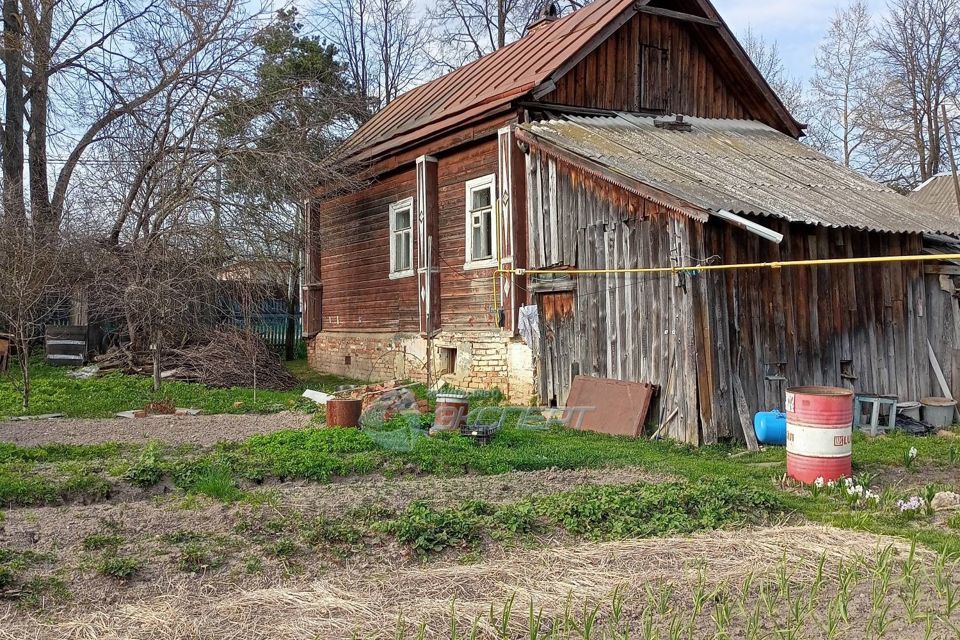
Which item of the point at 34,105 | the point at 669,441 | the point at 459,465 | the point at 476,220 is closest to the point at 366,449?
the point at 459,465

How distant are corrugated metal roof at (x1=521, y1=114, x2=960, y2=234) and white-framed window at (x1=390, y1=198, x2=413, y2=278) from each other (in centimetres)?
429

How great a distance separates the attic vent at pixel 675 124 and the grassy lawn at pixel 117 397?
24.3 ft

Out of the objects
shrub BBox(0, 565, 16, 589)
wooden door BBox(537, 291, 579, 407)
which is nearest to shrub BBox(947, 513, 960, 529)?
wooden door BBox(537, 291, 579, 407)

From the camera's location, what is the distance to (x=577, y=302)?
1188 centimetres

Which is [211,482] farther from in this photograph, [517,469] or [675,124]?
[675,124]

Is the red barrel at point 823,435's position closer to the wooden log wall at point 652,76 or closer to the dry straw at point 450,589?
the dry straw at point 450,589

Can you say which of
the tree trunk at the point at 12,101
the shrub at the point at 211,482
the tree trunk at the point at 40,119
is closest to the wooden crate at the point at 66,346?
the tree trunk at the point at 40,119

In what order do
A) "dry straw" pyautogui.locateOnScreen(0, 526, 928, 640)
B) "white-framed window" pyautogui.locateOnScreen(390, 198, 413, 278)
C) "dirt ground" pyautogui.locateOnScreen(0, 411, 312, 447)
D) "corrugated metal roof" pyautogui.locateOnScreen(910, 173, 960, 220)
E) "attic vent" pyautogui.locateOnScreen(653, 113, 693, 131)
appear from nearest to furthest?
"dry straw" pyautogui.locateOnScreen(0, 526, 928, 640)
"dirt ground" pyautogui.locateOnScreen(0, 411, 312, 447)
"attic vent" pyautogui.locateOnScreen(653, 113, 693, 131)
"white-framed window" pyautogui.locateOnScreen(390, 198, 413, 278)
"corrugated metal roof" pyautogui.locateOnScreen(910, 173, 960, 220)

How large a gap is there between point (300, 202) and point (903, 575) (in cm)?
1601

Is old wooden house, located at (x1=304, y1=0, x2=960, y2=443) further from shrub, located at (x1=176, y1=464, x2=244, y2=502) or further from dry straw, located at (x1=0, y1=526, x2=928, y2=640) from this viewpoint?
shrub, located at (x1=176, y1=464, x2=244, y2=502)

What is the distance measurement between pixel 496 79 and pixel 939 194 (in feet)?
69.8

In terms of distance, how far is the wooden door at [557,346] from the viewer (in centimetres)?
1205

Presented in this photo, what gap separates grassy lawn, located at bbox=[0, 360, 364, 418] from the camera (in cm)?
1263

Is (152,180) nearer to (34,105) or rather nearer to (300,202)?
(300,202)
